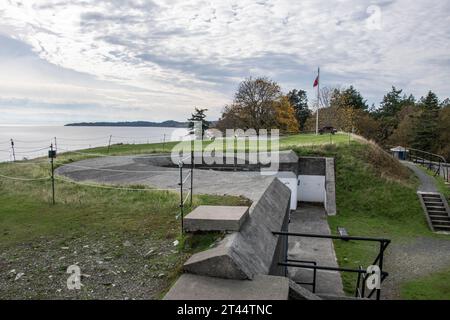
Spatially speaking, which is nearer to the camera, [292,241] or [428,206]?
[292,241]

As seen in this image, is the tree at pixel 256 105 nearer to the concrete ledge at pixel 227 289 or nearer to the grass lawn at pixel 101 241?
the grass lawn at pixel 101 241

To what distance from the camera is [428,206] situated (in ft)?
53.9

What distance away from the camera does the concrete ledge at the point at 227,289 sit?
11.7 feet

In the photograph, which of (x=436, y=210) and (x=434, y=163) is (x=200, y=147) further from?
(x=434, y=163)

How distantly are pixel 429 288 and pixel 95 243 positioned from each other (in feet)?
28.4

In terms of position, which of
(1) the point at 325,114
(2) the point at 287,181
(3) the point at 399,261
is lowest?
(3) the point at 399,261

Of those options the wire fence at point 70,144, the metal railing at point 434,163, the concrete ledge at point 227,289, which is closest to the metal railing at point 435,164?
the metal railing at point 434,163

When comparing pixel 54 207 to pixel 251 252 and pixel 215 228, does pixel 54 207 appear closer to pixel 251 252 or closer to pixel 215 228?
pixel 215 228

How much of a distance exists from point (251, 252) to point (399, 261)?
339 inches

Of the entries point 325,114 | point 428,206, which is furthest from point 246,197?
point 325,114

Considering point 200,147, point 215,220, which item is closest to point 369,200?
point 200,147

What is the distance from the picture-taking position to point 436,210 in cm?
1612

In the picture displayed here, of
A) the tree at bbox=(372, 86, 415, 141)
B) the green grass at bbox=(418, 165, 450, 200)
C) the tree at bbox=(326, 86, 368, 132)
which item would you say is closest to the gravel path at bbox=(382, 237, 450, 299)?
the green grass at bbox=(418, 165, 450, 200)
